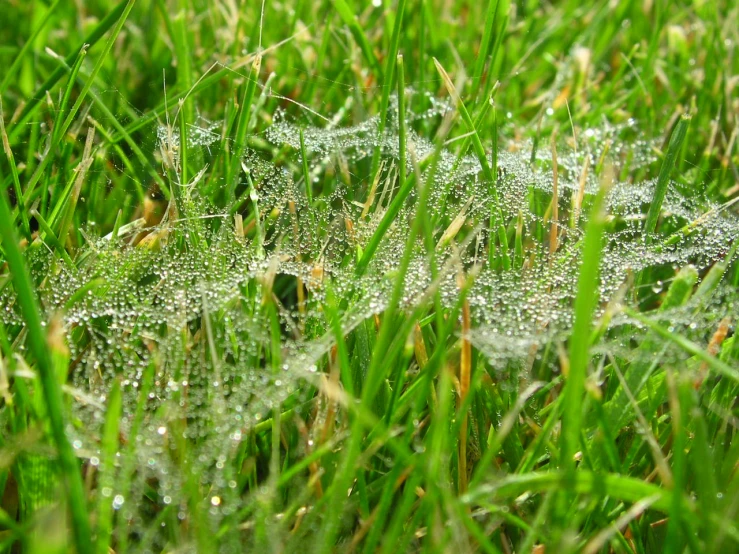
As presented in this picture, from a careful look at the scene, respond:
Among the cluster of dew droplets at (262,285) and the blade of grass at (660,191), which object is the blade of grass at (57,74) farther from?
the blade of grass at (660,191)

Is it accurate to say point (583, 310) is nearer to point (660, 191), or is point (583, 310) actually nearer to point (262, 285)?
point (262, 285)

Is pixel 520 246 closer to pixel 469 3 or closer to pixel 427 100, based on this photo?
pixel 427 100

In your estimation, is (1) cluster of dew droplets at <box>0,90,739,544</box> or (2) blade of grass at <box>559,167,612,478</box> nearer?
(2) blade of grass at <box>559,167,612,478</box>

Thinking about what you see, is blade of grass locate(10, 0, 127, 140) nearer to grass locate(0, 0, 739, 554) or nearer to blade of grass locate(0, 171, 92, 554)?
grass locate(0, 0, 739, 554)

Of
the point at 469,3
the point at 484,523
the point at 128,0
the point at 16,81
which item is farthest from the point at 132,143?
the point at 469,3

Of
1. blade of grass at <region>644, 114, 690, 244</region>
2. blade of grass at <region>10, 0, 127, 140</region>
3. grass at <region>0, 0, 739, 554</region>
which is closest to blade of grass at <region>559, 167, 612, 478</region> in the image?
grass at <region>0, 0, 739, 554</region>

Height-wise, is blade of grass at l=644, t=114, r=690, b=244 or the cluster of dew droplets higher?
blade of grass at l=644, t=114, r=690, b=244

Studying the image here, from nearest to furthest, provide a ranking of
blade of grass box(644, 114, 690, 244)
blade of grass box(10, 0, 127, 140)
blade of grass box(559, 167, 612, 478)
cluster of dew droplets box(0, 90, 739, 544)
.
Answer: blade of grass box(559, 167, 612, 478)
cluster of dew droplets box(0, 90, 739, 544)
blade of grass box(644, 114, 690, 244)
blade of grass box(10, 0, 127, 140)
